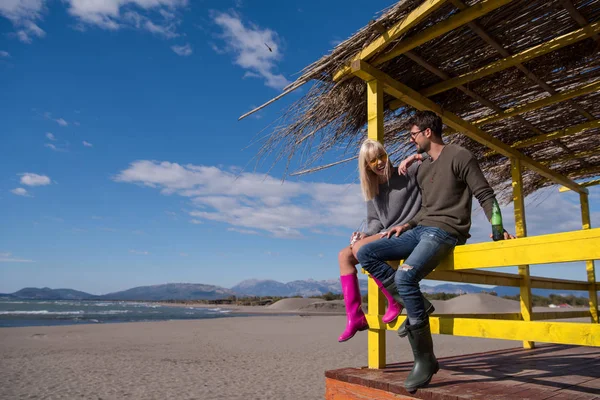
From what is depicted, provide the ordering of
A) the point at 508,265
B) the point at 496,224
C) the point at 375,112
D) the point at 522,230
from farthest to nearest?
the point at 522,230 < the point at 375,112 < the point at 496,224 < the point at 508,265

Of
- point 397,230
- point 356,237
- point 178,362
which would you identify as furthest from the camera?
point 178,362

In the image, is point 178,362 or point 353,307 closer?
point 353,307

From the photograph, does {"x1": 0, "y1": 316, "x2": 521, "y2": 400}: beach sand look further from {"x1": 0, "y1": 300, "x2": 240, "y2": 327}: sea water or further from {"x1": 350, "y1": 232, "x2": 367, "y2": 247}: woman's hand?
{"x1": 0, "y1": 300, "x2": 240, "y2": 327}: sea water

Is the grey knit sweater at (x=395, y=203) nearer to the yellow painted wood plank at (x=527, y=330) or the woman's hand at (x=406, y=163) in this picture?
the woman's hand at (x=406, y=163)

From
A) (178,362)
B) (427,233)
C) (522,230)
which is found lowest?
(178,362)

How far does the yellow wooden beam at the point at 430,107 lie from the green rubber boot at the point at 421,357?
2221 millimetres

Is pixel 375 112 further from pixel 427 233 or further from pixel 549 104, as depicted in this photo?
pixel 549 104

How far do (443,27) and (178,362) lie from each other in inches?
319

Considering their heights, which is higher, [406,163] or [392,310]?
[406,163]

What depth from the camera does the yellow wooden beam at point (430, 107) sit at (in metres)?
3.83

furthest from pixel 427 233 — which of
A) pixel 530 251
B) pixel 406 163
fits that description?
pixel 406 163

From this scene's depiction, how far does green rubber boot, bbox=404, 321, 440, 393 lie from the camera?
8.69 feet

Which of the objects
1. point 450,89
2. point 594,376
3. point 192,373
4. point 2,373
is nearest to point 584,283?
point 594,376

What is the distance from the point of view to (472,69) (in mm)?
4160
